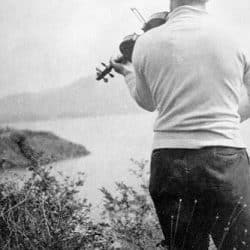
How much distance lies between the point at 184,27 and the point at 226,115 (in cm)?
27

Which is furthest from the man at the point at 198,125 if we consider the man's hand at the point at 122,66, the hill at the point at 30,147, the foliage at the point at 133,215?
the hill at the point at 30,147

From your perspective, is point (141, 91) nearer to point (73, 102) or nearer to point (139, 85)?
point (139, 85)

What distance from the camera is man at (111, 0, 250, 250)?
1.36m

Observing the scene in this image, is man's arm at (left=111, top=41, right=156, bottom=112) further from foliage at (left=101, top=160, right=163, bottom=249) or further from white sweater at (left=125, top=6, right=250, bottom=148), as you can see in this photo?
foliage at (left=101, top=160, right=163, bottom=249)

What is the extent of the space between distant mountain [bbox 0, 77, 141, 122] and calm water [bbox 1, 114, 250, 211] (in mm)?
49

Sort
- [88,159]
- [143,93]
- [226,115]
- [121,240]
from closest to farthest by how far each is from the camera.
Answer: [226,115]
[143,93]
[121,240]
[88,159]

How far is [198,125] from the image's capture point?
137 cm

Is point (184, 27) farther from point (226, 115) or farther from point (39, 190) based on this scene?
point (39, 190)

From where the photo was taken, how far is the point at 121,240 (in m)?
2.71

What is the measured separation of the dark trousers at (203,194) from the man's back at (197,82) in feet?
0.13

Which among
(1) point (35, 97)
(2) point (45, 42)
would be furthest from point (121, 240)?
(2) point (45, 42)

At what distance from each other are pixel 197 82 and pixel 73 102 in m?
1.72

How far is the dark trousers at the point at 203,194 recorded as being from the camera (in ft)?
4.50

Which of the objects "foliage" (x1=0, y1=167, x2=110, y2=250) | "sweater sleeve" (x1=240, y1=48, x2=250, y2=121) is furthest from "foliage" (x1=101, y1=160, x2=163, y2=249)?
"sweater sleeve" (x1=240, y1=48, x2=250, y2=121)
